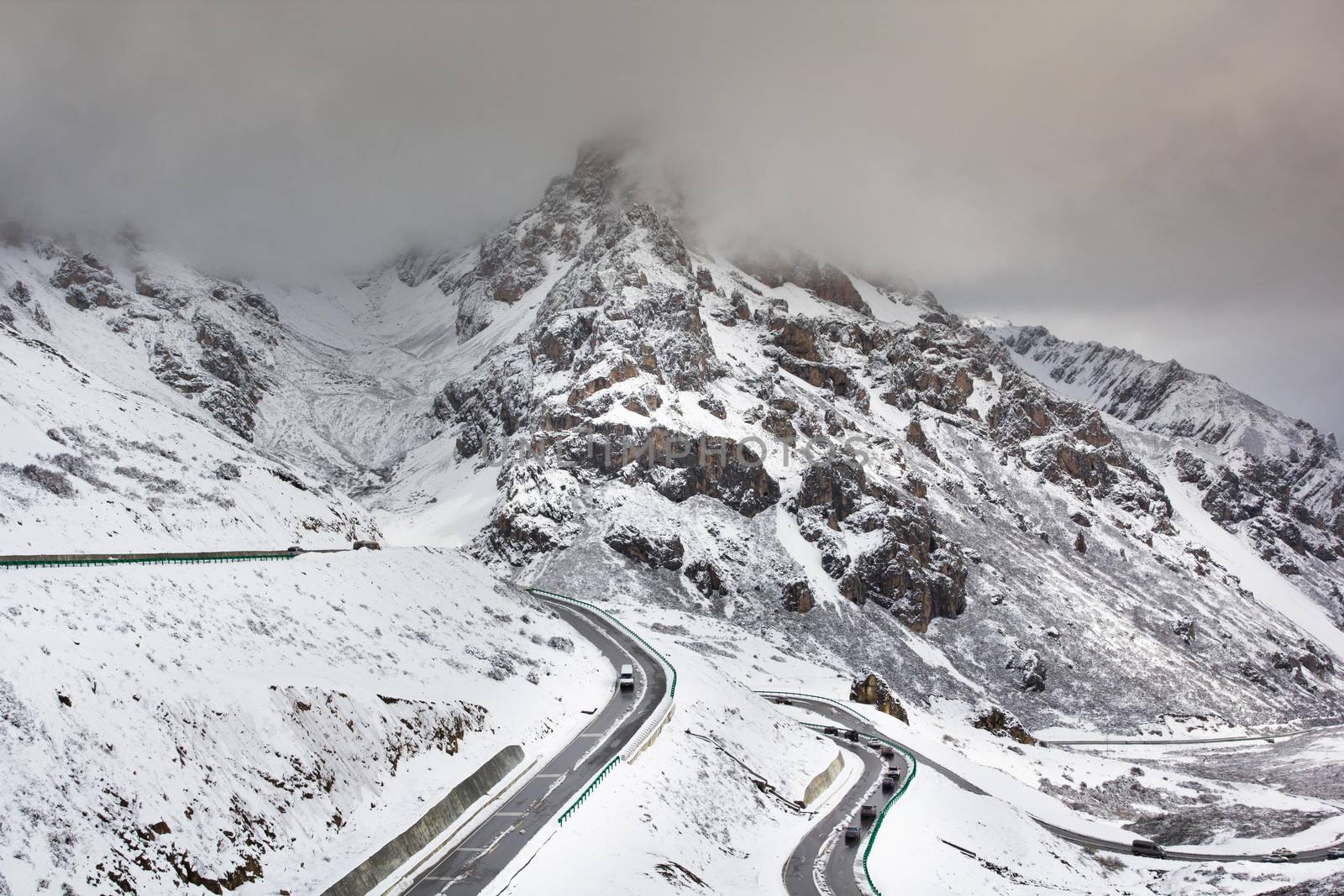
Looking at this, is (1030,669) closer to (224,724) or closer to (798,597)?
(798,597)

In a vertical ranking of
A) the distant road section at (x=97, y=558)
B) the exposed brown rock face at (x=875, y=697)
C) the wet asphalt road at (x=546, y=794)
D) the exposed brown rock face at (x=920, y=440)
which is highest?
the exposed brown rock face at (x=920, y=440)

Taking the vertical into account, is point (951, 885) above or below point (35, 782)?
above

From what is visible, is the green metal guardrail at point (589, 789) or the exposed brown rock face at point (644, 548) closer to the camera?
the green metal guardrail at point (589, 789)

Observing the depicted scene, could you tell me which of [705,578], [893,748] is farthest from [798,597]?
[893,748]

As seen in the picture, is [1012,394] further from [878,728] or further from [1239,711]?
[878,728]

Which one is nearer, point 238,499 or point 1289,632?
point 238,499

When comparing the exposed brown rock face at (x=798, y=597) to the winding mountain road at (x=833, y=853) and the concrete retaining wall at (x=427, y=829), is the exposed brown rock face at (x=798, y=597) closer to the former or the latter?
the winding mountain road at (x=833, y=853)

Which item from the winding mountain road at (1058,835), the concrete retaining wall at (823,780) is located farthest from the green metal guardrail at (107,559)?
the concrete retaining wall at (823,780)

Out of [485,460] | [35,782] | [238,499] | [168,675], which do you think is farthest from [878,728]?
[485,460]
